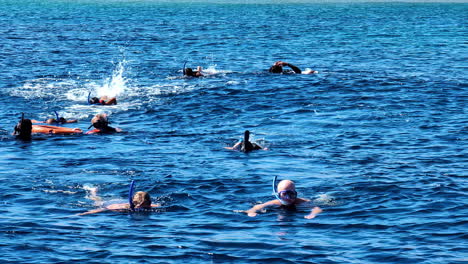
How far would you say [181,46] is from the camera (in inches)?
2195

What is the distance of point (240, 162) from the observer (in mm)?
20078

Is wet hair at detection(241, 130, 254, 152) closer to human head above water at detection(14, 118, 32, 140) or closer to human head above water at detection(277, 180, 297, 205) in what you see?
human head above water at detection(277, 180, 297, 205)

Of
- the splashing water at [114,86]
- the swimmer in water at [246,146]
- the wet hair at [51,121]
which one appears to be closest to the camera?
the swimmer in water at [246,146]

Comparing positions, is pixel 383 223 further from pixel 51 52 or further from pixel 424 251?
pixel 51 52

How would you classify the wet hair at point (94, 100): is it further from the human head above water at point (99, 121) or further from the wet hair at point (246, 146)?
the wet hair at point (246, 146)

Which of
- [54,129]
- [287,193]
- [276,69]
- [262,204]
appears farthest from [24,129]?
[276,69]

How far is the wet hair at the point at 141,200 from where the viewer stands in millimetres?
15650

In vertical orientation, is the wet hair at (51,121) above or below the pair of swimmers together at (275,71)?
below

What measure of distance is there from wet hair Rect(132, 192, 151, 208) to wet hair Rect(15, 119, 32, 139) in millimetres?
8135

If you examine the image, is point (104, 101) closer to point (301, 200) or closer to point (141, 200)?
point (141, 200)

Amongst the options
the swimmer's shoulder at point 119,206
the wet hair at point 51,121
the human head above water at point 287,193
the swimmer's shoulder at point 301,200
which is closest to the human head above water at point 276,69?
the wet hair at point 51,121

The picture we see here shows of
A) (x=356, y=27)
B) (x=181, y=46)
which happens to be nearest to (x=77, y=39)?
(x=181, y=46)

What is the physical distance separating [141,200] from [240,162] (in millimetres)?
4929

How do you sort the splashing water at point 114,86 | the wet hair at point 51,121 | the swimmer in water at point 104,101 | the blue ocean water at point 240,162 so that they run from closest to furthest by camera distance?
the blue ocean water at point 240,162, the wet hair at point 51,121, the swimmer in water at point 104,101, the splashing water at point 114,86
